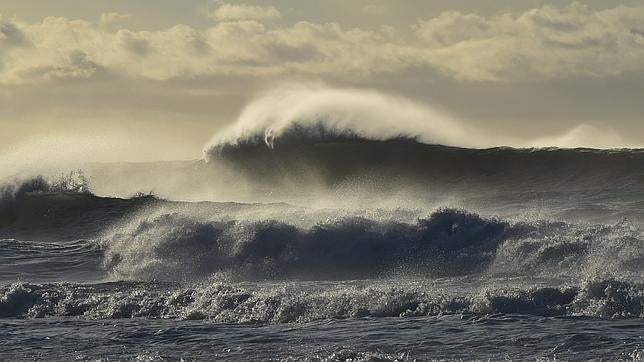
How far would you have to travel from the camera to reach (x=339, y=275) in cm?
1393

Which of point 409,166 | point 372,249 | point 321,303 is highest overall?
point 409,166

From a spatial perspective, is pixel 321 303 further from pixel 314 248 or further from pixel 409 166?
pixel 409 166

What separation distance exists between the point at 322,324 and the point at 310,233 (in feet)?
17.4

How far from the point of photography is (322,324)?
10094mm

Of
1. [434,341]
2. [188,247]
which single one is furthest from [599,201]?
[434,341]

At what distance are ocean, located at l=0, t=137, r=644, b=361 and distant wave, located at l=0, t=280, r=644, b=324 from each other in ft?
0.08

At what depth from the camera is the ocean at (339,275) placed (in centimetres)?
923

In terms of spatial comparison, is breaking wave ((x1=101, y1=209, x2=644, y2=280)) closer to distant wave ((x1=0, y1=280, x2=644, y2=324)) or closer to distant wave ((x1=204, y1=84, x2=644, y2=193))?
distant wave ((x1=0, y1=280, x2=644, y2=324))

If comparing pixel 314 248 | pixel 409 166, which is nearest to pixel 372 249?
pixel 314 248

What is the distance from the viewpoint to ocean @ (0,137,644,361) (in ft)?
30.3

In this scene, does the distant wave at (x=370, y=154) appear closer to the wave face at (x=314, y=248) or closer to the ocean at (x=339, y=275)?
the ocean at (x=339, y=275)

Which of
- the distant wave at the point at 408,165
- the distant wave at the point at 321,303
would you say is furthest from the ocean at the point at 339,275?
the distant wave at the point at 408,165

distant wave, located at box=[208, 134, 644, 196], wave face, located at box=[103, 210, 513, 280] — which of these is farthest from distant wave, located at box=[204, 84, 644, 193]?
wave face, located at box=[103, 210, 513, 280]

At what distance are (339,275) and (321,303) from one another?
10.3ft
